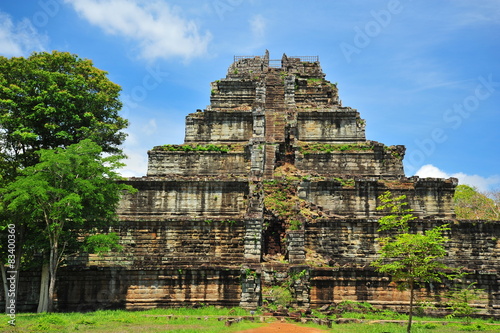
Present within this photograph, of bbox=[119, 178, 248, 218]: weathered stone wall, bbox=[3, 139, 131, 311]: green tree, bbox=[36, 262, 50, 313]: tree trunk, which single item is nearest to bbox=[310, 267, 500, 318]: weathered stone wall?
bbox=[119, 178, 248, 218]: weathered stone wall

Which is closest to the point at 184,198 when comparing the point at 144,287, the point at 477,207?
the point at 144,287

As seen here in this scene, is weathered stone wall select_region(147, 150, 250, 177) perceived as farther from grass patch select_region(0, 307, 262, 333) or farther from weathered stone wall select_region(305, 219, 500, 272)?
grass patch select_region(0, 307, 262, 333)

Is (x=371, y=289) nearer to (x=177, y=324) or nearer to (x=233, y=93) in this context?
(x=177, y=324)

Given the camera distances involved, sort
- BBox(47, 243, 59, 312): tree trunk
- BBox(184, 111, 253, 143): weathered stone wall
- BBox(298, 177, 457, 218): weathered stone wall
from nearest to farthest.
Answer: BBox(47, 243, 59, 312): tree trunk, BBox(298, 177, 457, 218): weathered stone wall, BBox(184, 111, 253, 143): weathered stone wall

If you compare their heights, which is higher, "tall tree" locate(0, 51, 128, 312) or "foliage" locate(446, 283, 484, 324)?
"tall tree" locate(0, 51, 128, 312)

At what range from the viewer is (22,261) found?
20.4 meters

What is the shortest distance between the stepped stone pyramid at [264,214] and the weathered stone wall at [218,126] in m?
0.08

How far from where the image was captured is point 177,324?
600 inches

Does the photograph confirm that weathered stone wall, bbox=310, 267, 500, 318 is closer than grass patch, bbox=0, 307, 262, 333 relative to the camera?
No

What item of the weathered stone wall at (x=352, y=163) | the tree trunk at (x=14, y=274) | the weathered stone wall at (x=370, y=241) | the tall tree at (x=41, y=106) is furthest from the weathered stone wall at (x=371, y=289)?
the tall tree at (x=41, y=106)

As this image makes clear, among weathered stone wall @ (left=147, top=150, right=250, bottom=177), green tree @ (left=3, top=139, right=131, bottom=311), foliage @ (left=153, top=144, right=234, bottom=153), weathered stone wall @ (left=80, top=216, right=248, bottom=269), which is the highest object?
foliage @ (left=153, top=144, right=234, bottom=153)

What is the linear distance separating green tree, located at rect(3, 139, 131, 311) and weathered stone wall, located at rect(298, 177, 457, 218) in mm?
11736

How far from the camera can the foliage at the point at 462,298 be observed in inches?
702

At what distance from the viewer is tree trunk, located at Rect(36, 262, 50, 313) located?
1878 centimetres
